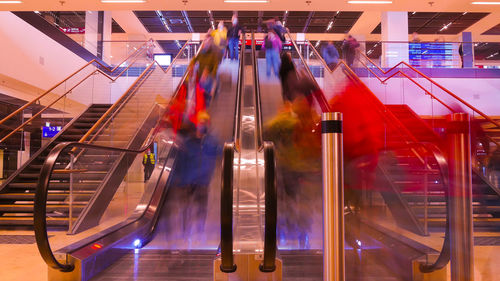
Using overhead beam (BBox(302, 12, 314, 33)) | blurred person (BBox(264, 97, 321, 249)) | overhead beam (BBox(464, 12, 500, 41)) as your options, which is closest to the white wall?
blurred person (BBox(264, 97, 321, 249))

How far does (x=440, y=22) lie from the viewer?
1852 cm

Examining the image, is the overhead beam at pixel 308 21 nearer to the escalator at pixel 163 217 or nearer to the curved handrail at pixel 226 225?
the escalator at pixel 163 217

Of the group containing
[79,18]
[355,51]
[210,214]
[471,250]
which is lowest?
[210,214]

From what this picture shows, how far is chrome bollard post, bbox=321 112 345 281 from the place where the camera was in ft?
5.85

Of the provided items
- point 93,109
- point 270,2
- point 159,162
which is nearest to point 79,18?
point 93,109

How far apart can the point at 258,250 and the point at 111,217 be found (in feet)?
13.4

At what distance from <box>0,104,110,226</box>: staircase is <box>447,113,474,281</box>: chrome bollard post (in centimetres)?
520

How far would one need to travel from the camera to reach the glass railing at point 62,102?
8.27 m

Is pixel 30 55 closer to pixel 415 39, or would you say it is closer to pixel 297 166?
pixel 297 166

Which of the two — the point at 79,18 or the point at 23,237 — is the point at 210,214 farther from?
the point at 79,18

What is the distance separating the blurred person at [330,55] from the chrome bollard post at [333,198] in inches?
418

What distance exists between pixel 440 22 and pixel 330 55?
9.25 meters

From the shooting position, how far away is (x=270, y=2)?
9516 millimetres

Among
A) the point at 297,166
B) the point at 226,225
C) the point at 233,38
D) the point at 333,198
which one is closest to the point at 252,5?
the point at 233,38
